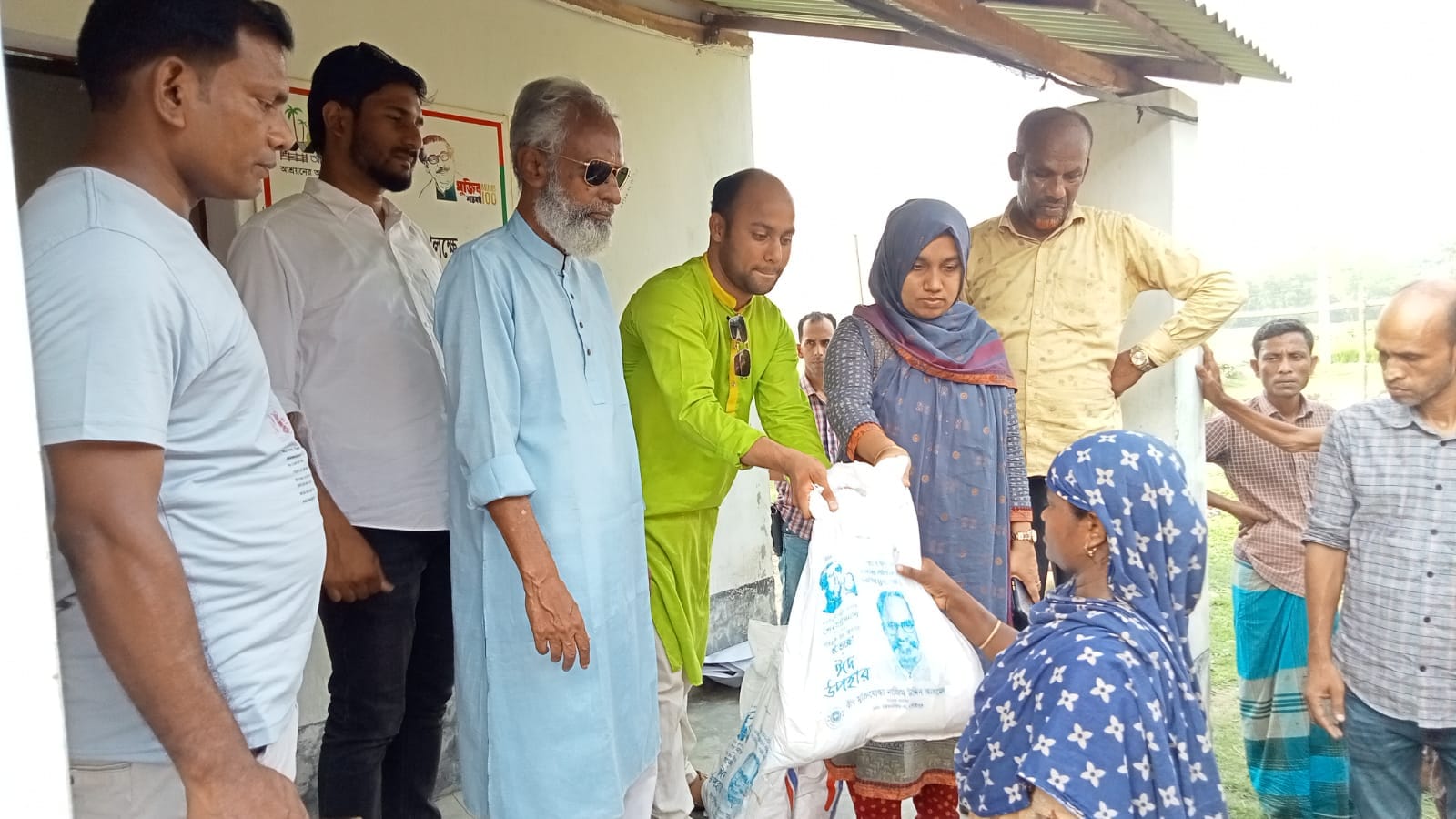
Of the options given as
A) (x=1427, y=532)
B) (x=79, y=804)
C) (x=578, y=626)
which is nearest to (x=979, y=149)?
(x=1427, y=532)

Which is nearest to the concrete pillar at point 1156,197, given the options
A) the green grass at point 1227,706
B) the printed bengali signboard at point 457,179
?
the green grass at point 1227,706

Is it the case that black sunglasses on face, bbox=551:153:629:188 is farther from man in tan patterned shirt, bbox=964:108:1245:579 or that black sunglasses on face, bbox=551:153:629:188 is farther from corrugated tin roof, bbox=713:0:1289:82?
man in tan patterned shirt, bbox=964:108:1245:579

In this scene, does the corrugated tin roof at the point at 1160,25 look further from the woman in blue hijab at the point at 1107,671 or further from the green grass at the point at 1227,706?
the green grass at the point at 1227,706

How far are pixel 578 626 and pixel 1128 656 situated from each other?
45.7 inches

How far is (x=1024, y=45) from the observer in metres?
3.53

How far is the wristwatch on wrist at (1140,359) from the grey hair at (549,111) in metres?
2.32

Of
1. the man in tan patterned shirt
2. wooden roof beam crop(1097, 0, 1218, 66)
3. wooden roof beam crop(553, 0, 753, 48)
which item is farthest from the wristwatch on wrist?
wooden roof beam crop(553, 0, 753, 48)

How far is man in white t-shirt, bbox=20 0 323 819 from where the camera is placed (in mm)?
1266

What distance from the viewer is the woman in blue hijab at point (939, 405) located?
296 centimetres

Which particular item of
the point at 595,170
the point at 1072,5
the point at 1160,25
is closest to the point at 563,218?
the point at 595,170

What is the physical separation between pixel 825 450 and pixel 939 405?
1495 mm

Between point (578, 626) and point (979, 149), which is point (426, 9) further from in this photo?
point (979, 149)

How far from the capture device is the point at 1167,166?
444 centimetres

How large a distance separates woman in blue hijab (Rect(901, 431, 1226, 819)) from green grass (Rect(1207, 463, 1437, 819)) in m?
1.05
